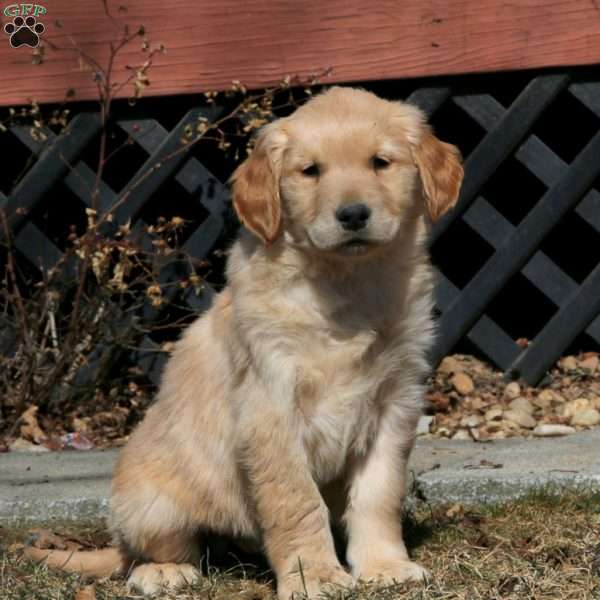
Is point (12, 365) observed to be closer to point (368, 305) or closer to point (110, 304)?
point (110, 304)

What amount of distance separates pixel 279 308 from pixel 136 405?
214cm

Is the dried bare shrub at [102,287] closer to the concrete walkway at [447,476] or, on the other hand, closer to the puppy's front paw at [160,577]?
the concrete walkway at [447,476]

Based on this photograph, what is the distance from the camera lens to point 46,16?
5.34m

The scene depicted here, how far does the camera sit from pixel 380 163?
3.59 m

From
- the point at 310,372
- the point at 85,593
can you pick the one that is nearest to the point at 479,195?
the point at 310,372

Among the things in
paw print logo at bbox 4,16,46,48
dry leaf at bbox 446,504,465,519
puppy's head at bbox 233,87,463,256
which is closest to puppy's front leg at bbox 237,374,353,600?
puppy's head at bbox 233,87,463,256

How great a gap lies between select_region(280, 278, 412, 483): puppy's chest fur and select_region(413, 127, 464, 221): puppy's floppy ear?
12.7 inches

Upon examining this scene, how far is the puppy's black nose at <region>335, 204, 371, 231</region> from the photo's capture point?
341cm

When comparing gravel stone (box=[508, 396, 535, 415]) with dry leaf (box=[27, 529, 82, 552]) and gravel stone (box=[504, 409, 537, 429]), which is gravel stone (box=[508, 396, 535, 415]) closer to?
gravel stone (box=[504, 409, 537, 429])

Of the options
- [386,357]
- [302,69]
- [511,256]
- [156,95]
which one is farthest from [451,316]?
[386,357]

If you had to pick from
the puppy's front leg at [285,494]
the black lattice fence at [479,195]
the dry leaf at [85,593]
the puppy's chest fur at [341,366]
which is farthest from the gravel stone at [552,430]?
the dry leaf at [85,593]

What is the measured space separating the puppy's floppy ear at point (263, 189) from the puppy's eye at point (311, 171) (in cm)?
10

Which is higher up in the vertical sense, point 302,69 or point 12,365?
point 302,69

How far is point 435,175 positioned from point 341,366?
2.13ft
